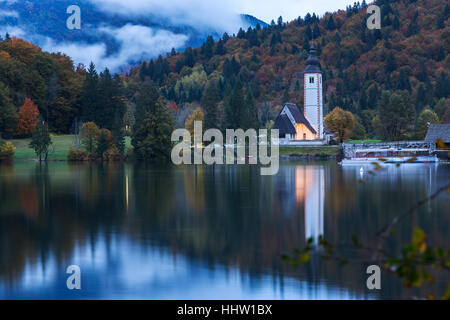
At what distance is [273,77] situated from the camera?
152 metres

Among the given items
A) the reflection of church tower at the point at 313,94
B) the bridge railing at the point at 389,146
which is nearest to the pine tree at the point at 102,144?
the bridge railing at the point at 389,146

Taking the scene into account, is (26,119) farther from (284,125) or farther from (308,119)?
(308,119)

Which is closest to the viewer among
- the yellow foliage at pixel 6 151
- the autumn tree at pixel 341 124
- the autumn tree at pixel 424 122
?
the yellow foliage at pixel 6 151

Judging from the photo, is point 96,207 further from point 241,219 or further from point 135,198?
point 241,219

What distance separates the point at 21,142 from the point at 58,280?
243 ft

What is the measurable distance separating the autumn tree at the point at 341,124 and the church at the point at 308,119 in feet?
4.47

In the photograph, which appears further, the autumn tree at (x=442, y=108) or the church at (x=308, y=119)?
the autumn tree at (x=442, y=108)

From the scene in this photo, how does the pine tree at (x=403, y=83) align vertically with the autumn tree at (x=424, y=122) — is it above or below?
above

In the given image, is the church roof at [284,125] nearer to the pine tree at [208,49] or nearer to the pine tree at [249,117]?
the pine tree at [249,117]

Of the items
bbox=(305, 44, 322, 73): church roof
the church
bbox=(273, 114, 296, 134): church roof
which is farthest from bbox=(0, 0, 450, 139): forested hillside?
bbox=(305, 44, 322, 73): church roof

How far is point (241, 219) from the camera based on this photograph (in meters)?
23.7

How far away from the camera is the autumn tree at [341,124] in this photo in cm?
9175

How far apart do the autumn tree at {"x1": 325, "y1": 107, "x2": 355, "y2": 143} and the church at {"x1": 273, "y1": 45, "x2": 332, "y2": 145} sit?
1.36 m
